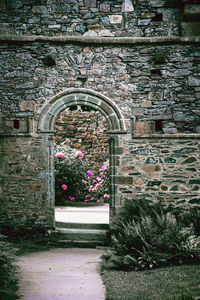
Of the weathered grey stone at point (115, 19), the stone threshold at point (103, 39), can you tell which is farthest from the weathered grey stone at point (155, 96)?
the weathered grey stone at point (115, 19)

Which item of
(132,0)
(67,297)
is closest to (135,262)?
(67,297)

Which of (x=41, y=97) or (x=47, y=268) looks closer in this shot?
(x=47, y=268)

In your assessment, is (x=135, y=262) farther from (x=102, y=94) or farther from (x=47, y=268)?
(x=102, y=94)

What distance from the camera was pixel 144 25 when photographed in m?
7.30

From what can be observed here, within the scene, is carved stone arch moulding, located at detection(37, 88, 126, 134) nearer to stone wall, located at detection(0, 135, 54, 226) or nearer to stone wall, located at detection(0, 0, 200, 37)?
stone wall, located at detection(0, 135, 54, 226)

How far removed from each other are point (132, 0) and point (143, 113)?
2371 millimetres

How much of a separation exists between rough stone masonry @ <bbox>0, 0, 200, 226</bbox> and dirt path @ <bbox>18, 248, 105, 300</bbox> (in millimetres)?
1109

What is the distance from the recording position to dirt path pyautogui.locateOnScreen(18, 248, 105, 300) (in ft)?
14.3

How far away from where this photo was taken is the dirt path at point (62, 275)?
4348 millimetres

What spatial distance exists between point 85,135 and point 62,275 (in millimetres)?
8436

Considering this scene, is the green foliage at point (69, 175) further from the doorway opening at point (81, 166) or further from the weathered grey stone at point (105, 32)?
the weathered grey stone at point (105, 32)

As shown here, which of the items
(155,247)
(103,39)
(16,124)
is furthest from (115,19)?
(155,247)

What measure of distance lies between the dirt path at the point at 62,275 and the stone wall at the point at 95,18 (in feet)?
14.7

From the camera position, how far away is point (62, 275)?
5191 mm
